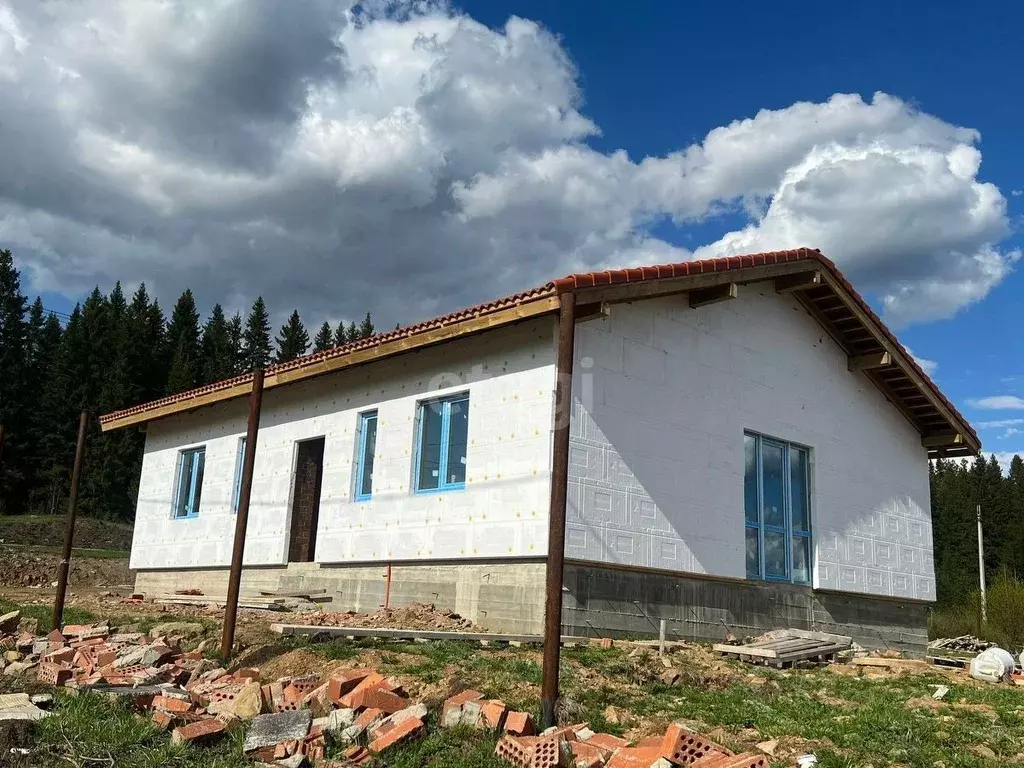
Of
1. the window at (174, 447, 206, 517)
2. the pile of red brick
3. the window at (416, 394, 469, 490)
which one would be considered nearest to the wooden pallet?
the window at (416, 394, 469, 490)

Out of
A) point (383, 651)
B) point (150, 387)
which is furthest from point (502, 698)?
point (150, 387)

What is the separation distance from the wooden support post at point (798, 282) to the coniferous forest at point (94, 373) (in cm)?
3159

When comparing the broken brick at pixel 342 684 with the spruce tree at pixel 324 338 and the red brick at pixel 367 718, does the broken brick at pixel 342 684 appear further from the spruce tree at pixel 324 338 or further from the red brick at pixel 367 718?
the spruce tree at pixel 324 338

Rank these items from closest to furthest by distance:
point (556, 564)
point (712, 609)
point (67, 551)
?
point (556, 564) → point (67, 551) → point (712, 609)

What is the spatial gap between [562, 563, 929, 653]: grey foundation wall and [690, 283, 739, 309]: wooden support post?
4013 millimetres

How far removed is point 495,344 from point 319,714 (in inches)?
265

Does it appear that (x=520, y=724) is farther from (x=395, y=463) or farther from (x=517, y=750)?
(x=395, y=463)

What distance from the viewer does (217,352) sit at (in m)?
73.2

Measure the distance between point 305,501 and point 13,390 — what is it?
49830 millimetres

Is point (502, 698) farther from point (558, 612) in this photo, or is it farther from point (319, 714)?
point (319, 714)

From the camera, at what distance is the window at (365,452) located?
14.7 m

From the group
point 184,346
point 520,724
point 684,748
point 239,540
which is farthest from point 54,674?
point 184,346

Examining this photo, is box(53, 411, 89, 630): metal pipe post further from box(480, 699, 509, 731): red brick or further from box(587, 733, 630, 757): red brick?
box(587, 733, 630, 757): red brick

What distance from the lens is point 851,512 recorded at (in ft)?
52.7
